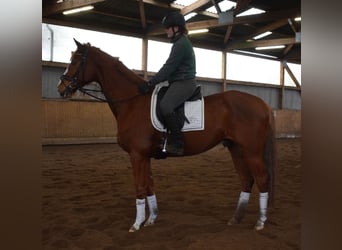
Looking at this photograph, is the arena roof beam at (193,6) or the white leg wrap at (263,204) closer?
the white leg wrap at (263,204)

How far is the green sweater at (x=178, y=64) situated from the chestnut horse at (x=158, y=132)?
27 centimetres

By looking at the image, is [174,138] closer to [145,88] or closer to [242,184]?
[145,88]

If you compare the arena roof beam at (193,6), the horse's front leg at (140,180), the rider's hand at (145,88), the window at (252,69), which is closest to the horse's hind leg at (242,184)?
the horse's front leg at (140,180)

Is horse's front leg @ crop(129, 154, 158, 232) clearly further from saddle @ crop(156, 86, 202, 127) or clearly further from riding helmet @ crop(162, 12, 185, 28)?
riding helmet @ crop(162, 12, 185, 28)

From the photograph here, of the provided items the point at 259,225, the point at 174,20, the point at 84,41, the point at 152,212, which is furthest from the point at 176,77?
the point at 84,41

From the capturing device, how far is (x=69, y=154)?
24.9 feet

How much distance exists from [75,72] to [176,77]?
92 centimetres

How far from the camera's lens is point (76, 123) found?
32.6ft

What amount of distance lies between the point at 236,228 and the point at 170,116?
3.56 feet

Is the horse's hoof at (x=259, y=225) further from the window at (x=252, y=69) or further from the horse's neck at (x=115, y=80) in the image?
the window at (x=252, y=69)

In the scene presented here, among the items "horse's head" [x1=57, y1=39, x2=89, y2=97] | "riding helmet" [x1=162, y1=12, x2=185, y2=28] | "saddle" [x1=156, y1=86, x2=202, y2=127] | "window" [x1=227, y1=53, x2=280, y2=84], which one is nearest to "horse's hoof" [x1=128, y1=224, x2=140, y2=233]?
"saddle" [x1=156, y1=86, x2=202, y2=127]

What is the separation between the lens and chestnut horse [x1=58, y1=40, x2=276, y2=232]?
2824 mm

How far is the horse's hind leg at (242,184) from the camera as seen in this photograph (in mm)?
2916

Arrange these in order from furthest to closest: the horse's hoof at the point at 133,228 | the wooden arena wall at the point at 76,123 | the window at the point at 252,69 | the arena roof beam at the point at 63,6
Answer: the window at the point at 252,69, the wooden arena wall at the point at 76,123, the arena roof beam at the point at 63,6, the horse's hoof at the point at 133,228
